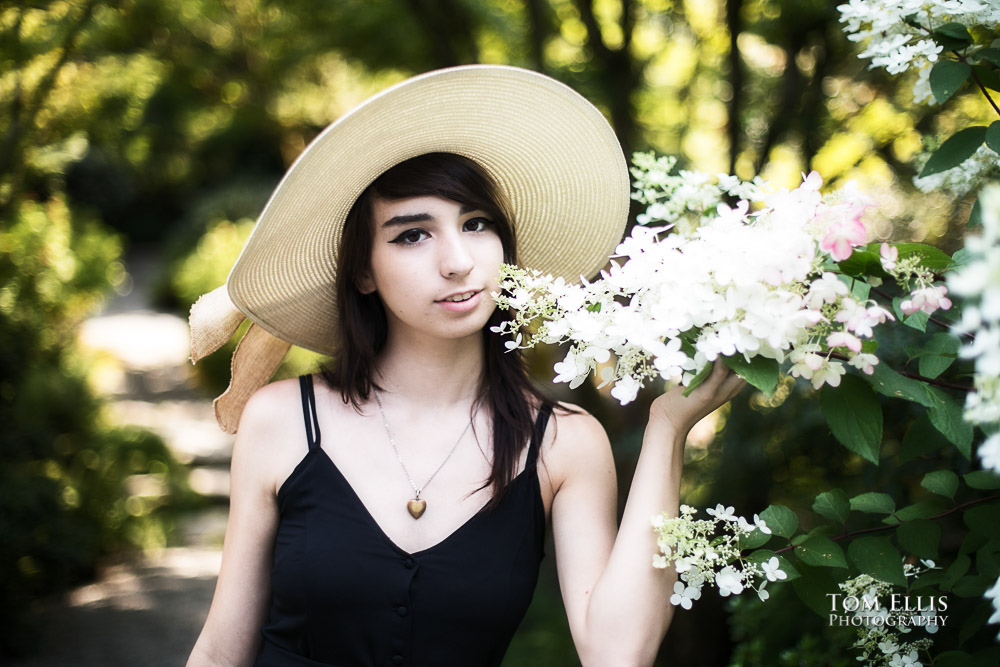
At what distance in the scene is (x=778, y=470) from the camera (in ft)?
10.7

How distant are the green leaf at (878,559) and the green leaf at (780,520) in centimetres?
10

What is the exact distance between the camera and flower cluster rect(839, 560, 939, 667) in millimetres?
1495

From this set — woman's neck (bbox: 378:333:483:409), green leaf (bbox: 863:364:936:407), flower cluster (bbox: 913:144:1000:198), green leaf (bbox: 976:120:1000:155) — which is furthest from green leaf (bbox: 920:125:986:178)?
woman's neck (bbox: 378:333:483:409)

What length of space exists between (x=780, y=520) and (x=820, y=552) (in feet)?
0.26

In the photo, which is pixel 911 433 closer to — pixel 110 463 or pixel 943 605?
pixel 943 605

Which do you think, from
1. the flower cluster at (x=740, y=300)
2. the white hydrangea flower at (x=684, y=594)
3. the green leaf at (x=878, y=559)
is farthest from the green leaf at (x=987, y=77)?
the white hydrangea flower at (x=684, y=594)

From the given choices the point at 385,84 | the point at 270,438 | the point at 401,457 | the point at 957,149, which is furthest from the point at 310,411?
the point at 385,84

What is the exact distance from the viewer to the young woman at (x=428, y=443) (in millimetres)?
1799

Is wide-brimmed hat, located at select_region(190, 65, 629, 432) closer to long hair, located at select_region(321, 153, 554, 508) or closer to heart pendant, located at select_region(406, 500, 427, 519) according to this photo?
long hair, located at select_region(321, 153, 554, 508)

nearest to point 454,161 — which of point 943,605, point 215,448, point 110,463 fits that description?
point 943,605

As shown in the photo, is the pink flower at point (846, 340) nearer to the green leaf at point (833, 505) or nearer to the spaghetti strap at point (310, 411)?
the green leaf at point (833, 505)

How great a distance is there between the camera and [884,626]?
61.0 inches

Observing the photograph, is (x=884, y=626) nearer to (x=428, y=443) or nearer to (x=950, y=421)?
(x=950, y=421)

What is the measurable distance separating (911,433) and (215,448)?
273 inches
